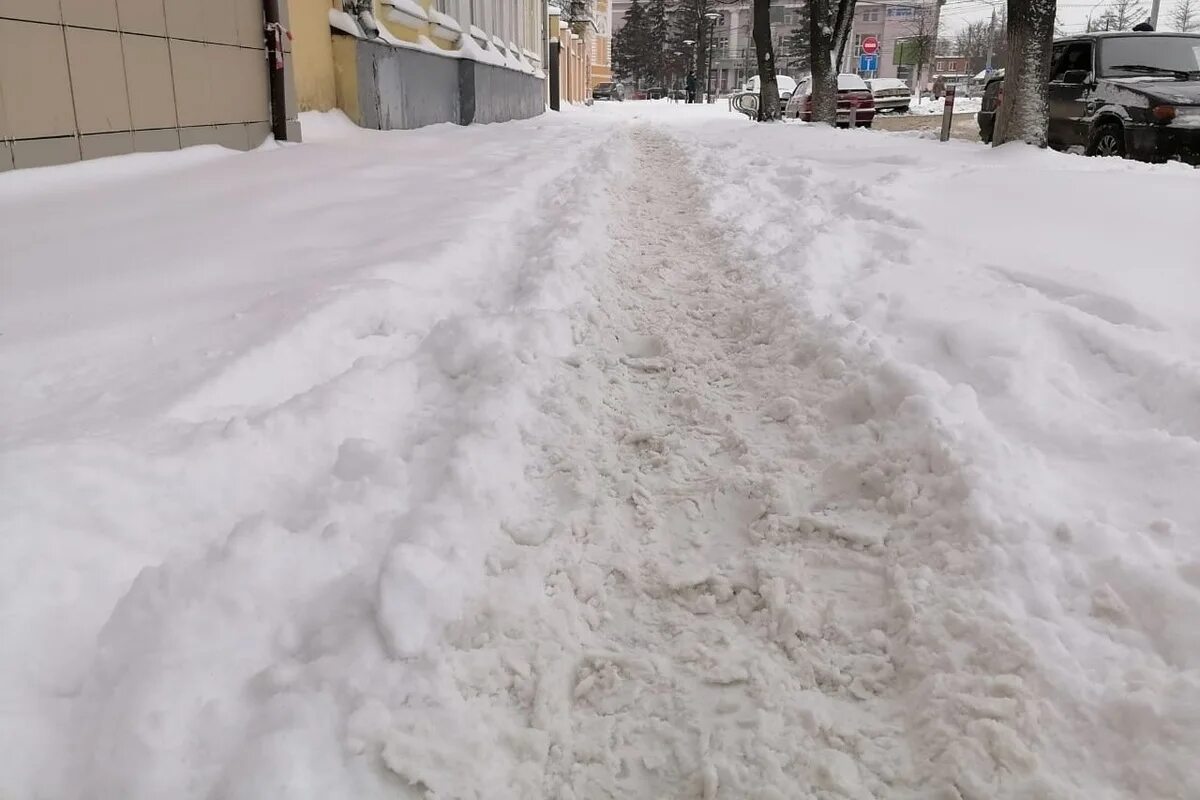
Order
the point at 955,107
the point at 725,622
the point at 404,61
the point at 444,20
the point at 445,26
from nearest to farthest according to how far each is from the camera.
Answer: the point at 725,622, the point at 404,61, the point at 444,20, the point at 445,26, the point at 955,107

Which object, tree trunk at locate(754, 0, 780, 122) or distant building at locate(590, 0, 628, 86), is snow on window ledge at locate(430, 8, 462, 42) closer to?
tree trunk at locate(754, 0, 780, 122)

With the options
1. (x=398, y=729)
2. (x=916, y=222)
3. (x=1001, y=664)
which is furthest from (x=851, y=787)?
(x=916, y=222)

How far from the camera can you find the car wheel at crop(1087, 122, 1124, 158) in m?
9.77

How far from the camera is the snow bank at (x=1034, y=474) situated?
177 cm

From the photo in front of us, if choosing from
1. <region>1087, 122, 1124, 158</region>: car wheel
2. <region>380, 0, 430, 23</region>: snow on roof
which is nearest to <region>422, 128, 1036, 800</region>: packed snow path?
<region>1087, 122, 1124, 158</region>: car wheel

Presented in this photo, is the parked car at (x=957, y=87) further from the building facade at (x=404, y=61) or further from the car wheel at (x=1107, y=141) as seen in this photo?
the car wheel at (x=1107, y=141)

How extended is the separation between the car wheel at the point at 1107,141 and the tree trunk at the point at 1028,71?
702 mm

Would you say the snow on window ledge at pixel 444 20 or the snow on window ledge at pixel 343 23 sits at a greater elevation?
the snow on window ledge at pixel 444 20

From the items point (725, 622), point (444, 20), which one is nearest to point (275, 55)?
point (444, 20)

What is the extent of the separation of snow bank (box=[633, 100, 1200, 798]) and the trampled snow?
0.01 metres

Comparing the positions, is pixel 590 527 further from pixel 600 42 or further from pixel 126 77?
pixel 600 42

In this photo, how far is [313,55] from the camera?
1109 cm

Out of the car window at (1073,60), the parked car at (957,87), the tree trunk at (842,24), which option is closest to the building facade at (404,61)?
the tree trunk at (842,24)

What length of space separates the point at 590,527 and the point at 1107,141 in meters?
10.00
